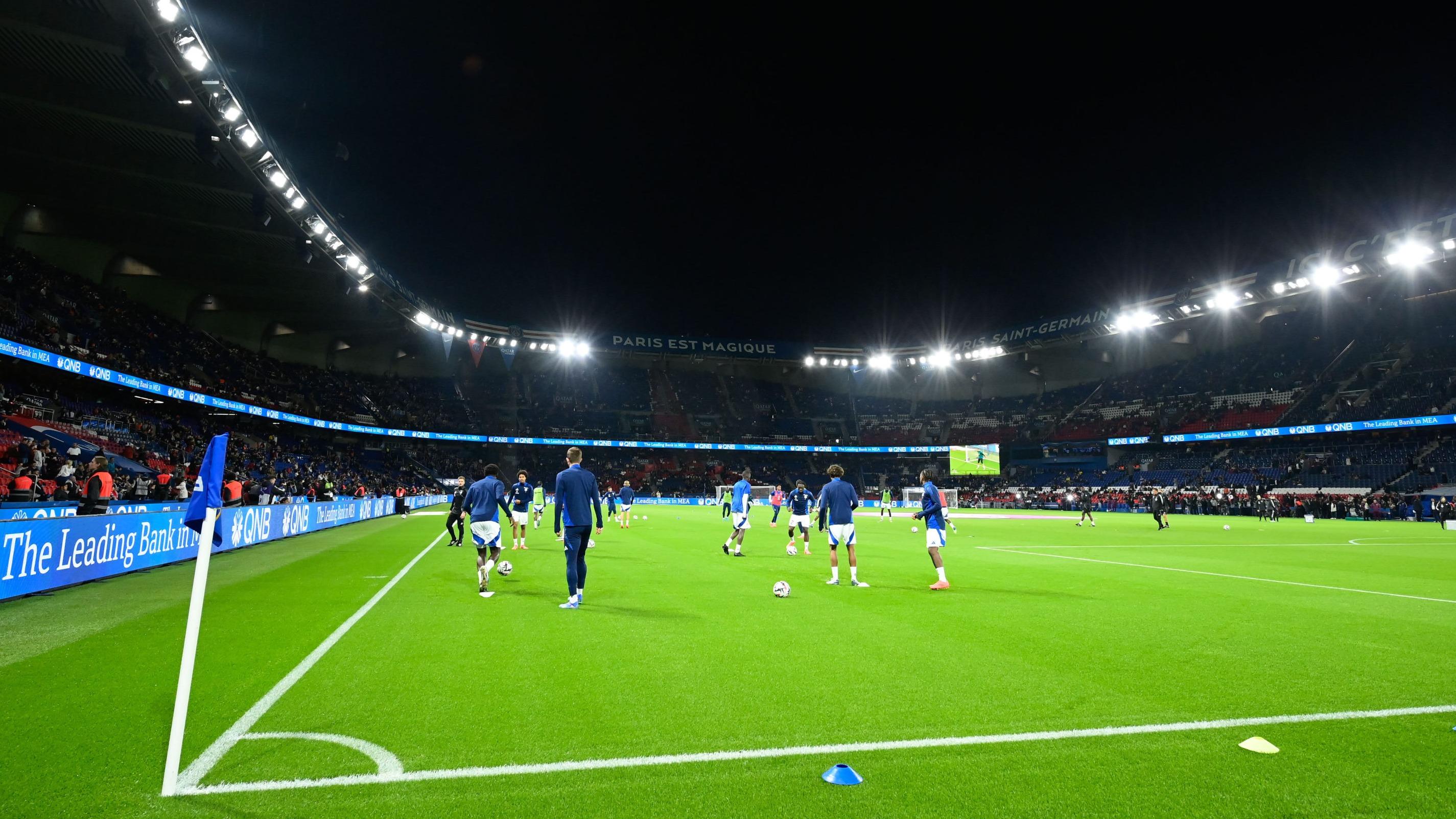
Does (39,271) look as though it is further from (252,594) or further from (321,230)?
(252,594)

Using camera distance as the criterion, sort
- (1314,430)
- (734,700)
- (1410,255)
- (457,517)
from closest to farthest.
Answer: (734,700) → (457,517) → (1410,255) → (1314,430)

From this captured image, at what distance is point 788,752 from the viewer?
14.1 feet

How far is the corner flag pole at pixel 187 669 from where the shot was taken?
12.1ft

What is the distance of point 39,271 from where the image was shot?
29.6 m

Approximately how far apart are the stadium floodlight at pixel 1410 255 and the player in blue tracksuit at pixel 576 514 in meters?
48.3

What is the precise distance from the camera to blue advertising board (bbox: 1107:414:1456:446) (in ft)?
135

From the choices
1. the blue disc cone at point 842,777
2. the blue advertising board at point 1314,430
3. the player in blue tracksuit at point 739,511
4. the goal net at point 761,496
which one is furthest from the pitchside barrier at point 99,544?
the blue advertising board at point 1314,430

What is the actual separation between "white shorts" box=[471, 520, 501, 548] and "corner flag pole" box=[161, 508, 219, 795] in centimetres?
682

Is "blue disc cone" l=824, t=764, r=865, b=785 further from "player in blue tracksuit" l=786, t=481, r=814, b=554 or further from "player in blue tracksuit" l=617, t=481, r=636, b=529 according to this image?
"player in blue tracksuit" l=617, t=481, r=636, b=529

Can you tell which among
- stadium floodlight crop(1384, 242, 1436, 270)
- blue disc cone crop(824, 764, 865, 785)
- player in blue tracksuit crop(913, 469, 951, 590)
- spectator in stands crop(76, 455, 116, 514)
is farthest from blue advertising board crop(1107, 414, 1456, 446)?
spectator in stands crop(76, 455, 116, 514)

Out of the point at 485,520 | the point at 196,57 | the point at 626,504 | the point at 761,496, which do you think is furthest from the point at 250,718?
the point at 761,496

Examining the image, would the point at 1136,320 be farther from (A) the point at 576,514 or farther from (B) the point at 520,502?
(A) the point at 576,514

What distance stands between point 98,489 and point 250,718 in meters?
11.8

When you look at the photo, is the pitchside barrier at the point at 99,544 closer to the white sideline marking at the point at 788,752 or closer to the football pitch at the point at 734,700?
the football pitch at the point at 734,700
